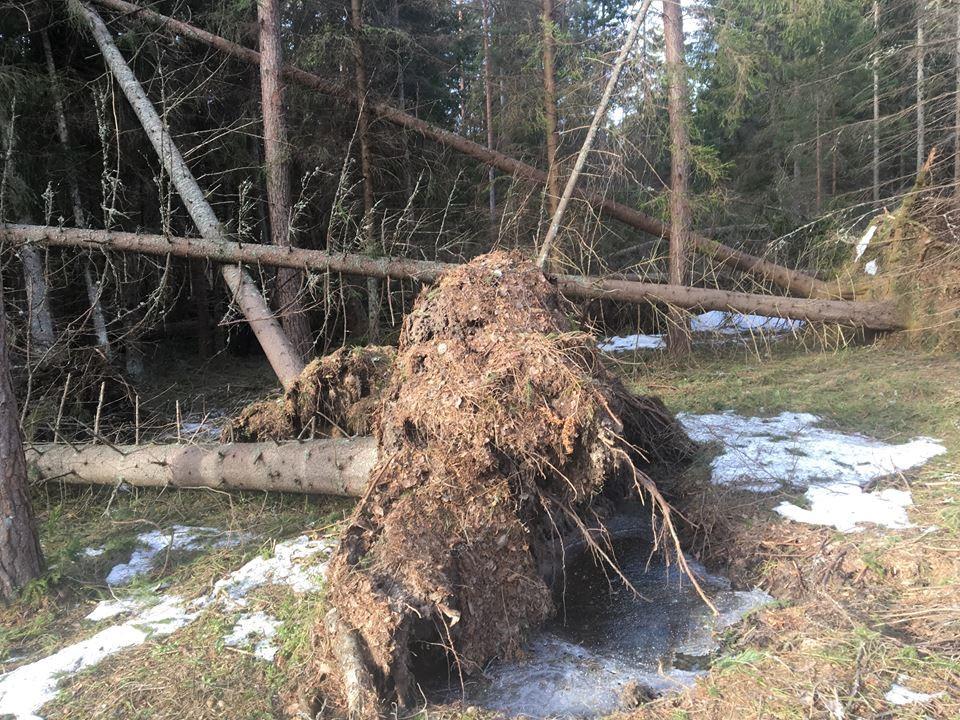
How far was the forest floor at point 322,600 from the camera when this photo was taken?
9.98 ft

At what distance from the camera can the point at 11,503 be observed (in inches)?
166

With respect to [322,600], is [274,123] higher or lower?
higher

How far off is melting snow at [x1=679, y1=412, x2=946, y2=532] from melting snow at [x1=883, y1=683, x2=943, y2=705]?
1.74 m

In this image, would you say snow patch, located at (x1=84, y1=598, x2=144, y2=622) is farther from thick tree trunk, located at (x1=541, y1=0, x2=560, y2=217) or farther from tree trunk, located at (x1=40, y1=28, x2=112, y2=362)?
thick tree trunk, located at (x1=541, y1=0, x2=560, y2=217)

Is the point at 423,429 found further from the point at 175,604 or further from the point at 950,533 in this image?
the point at 950,533

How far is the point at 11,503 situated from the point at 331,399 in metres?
2.67

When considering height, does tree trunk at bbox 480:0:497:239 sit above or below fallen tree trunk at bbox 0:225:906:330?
above

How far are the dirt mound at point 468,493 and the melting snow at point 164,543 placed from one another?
1.79m

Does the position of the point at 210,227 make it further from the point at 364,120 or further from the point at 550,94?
the point at 550,94

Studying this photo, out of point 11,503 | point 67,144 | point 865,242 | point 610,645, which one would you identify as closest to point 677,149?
point 865,242

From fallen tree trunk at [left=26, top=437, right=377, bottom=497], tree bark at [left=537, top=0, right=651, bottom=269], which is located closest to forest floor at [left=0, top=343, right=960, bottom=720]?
fallen tree trunk at [left=26, top=437, right=377, bottom=497]

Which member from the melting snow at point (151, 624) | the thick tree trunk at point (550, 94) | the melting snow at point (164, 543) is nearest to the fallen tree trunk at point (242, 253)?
the thick tree trunk at point (550, 94)

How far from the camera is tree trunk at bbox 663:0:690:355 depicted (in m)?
9.30

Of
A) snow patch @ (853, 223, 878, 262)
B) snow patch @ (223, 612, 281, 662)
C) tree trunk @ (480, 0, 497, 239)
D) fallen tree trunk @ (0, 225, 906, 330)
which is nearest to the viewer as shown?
snow patch @ (223, 612, 281, 662)
